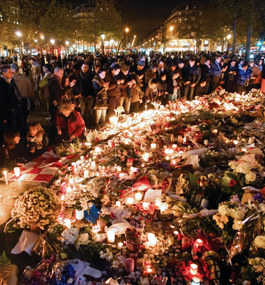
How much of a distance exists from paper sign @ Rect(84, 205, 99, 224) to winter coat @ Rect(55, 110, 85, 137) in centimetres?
291

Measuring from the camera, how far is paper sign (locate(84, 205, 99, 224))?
→ 4.02m

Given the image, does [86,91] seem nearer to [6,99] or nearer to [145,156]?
[6,99]

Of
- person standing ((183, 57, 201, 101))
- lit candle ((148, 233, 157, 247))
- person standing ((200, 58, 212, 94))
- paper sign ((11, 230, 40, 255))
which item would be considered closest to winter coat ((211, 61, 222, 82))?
person standing ((200, 58, 212, 94))

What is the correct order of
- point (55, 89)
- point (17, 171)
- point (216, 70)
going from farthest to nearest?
point (216, 70) < point (55, 89) < point (17, 171)

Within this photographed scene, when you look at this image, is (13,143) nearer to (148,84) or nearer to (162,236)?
(162,236)

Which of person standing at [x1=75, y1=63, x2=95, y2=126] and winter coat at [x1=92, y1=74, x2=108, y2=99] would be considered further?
person standing at [x1=75, y1=63, x2=95, y2=126]

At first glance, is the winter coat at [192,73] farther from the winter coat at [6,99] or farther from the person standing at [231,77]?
the winter coat at [6,99]

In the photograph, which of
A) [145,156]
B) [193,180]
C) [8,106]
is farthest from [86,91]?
[193,180]

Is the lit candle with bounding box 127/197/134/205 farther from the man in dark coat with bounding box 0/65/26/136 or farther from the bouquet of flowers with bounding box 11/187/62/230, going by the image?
the man in dark coat with bounding box 0/65/26/136

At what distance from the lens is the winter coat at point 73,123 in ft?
21.6

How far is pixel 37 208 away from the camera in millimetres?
3426

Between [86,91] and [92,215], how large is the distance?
199 inches

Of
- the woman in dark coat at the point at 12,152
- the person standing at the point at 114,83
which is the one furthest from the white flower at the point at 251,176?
the person standing at the point at 114,83

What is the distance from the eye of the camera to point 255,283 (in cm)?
265
